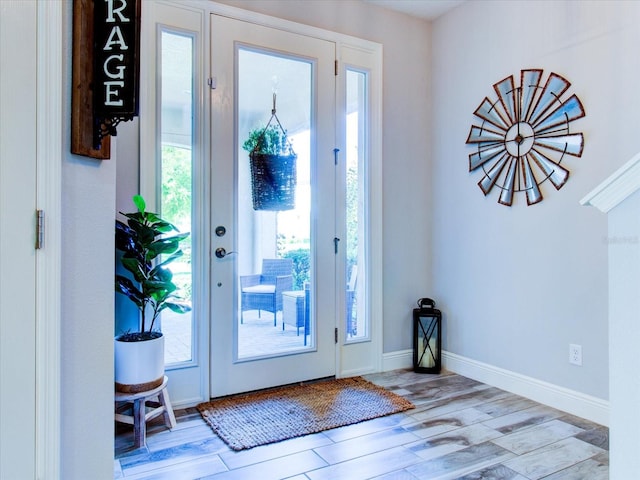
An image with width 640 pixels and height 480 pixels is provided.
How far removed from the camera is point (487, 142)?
10.3ft

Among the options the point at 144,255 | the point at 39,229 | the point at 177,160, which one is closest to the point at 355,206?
the point at 177,160

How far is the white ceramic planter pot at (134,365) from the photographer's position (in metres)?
2.19

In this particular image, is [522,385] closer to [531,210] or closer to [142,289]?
[531,210]

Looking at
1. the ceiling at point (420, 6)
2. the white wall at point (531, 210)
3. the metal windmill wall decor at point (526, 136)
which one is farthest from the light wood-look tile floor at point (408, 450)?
the ceiling at point (420, 6)

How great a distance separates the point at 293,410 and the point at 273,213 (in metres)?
1.29

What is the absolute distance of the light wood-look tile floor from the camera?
1.96 meters

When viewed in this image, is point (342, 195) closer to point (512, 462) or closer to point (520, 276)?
point (520, 276)

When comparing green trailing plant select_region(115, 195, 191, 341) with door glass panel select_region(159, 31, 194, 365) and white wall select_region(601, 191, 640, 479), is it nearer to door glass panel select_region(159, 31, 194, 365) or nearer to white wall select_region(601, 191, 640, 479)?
door glass panel select_region(159, 31, 194, 365)

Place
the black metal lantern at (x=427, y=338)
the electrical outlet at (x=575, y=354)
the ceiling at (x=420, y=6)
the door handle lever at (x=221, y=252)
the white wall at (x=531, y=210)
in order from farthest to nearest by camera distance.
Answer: the black metal lantern at (x=427, y=338) → the ceiling at (x=420, y=6) → the door handle lever at (x=221, y=252) → the electrical outlet at (x=575, y=354) → the white wall at (x=531, y=210)

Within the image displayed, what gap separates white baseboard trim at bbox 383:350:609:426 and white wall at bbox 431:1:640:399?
0.05 m

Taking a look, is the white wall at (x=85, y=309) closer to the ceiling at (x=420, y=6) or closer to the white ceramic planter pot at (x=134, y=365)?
the white ceramic planter pot at (x=134, y=365)

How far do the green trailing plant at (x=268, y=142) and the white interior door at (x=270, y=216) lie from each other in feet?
0.10

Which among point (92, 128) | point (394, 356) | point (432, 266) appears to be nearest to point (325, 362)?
point (394, 356)

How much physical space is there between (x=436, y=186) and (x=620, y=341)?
91.3 inches
